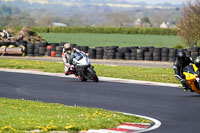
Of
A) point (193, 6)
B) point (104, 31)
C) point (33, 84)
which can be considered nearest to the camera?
point (33, 84)

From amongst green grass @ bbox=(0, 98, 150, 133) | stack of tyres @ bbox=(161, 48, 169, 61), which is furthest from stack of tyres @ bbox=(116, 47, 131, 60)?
green grass @ bbox=(0, 98, 150, 133)

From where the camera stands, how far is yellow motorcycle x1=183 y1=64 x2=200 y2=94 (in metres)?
18.3

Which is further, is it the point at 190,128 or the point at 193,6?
the point at 193,6

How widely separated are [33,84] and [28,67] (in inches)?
326

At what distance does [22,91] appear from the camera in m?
20.0

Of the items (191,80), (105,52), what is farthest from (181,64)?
(105,52)

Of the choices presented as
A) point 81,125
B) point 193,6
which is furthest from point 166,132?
point 193,6

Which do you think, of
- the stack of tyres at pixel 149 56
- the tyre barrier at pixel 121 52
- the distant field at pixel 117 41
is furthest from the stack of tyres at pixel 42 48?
the distant field at pixel 117 41

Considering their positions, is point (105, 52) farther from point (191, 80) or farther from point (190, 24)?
point (191, 80)

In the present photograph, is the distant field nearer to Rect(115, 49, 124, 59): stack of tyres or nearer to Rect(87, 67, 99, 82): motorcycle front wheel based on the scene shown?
Rect(115, 49, 124, 59): stack of tyres

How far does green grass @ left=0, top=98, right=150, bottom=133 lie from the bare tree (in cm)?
2855

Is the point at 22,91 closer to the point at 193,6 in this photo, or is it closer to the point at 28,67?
the point at 28,67

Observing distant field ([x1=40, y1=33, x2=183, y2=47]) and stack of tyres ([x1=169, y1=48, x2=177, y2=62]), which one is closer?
stack of tyres ([x1=169, y1=48, x2=177, y2=62])

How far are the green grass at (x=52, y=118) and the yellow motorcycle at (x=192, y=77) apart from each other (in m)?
4.47
